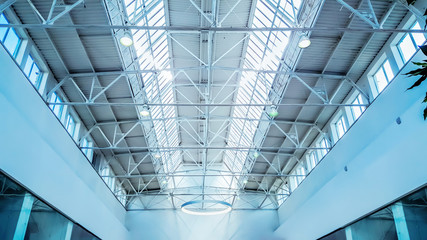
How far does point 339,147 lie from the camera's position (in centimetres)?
2503

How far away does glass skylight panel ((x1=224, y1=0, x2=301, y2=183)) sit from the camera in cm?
2223

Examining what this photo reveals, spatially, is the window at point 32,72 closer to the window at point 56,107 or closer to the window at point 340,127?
the window at point 56,107

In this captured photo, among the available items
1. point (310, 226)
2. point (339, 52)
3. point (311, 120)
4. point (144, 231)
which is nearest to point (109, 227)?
point (144, 231)

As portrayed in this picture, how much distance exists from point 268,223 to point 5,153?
3366cm

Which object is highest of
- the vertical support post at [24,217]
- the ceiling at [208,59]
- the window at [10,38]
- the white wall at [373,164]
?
the ceiling at [208,59]

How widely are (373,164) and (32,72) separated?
21.3 m

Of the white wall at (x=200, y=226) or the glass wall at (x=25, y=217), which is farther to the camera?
the white wall at (x=200, y=226)

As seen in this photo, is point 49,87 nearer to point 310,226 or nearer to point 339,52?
point 339,52

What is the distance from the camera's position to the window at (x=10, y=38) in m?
16.8

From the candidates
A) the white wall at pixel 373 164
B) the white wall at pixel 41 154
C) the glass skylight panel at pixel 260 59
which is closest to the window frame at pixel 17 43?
the white wall at pixel 41 154

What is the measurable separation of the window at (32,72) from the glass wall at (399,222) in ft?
63.1

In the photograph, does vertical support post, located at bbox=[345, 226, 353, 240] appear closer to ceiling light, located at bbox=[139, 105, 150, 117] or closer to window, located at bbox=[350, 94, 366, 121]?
window, located at bbox=[350, 94, 366, 121]

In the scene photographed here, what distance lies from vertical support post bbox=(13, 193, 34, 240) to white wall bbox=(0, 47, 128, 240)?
513 centimetres

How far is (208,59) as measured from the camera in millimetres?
21125
